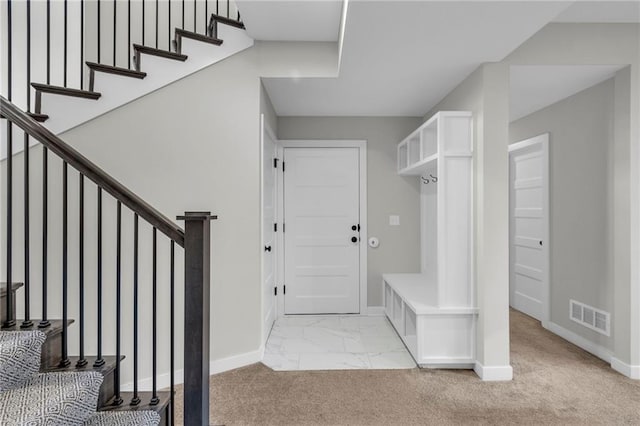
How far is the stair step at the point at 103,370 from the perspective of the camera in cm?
161

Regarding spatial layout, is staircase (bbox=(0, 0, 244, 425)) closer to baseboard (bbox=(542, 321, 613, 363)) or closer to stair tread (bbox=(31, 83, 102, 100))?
stair tread (bbox=(31, 83, 102, 100))

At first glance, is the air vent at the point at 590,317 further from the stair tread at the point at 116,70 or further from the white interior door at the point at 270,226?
the stair tread at the point at 116,70

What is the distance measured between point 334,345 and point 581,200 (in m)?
2.61

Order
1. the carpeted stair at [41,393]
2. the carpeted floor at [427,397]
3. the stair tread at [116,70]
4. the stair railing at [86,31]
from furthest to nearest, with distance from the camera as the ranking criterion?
the stair railing at [86,31], the stair tread at [116,70], the carpeted floor at [427,397], the carpeted stair at [41,393]

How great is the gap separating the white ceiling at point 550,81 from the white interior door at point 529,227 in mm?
480

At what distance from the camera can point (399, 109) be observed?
392cm

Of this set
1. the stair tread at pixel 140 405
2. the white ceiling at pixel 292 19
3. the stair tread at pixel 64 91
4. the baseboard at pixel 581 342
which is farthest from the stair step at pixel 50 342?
the baseboard at pixel 581 342

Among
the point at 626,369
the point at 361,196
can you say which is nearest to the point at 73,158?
the point at 361,196

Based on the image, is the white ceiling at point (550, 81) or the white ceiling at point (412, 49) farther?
the white ceiling at point (550, 81)

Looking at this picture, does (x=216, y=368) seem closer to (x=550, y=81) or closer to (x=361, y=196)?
(x=361, y=196)

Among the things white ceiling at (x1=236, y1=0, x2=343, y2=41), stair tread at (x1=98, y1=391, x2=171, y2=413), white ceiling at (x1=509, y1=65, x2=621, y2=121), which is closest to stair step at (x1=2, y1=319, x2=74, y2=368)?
stair tread at (x1=98, y1=391, x2=171, y2=413)

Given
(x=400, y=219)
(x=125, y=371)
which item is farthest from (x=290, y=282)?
(x=125, y=371)

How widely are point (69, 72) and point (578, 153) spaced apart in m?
4.56

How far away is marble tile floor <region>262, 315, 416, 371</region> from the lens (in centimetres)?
283
